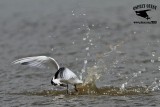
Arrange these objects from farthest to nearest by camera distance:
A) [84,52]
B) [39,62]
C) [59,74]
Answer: [84,52] < [39,62] < [59,74]

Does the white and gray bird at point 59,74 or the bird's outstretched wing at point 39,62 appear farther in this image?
the bird's outstretched wing at point 39,62

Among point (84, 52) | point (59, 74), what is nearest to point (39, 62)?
point (59, 74)

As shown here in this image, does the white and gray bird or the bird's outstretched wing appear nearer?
the white and gray bird

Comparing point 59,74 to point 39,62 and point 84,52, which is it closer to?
point 39,62

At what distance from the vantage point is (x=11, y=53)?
1945cm

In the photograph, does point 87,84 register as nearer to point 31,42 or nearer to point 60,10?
point 31,42

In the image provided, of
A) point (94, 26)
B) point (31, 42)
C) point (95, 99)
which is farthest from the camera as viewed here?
point (94, 26)

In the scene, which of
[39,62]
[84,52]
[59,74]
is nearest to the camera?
[59,74]

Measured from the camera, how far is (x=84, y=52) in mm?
18312

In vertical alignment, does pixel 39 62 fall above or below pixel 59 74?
above

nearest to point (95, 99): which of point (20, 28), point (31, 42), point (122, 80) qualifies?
point (122, 80)

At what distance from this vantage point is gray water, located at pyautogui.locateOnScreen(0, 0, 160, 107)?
42.7 feet

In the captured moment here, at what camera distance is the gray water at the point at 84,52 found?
42.7 feet

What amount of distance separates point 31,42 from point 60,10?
5137mm
